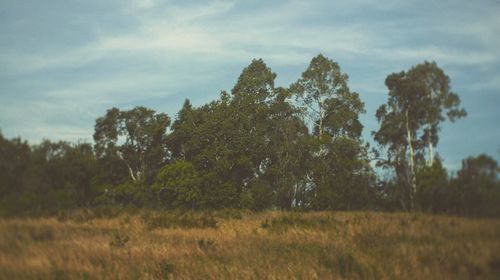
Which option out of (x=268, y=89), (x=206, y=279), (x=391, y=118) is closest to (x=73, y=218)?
(x=206, y=279)

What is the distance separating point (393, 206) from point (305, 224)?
6762mm

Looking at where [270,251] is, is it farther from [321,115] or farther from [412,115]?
[321,115]

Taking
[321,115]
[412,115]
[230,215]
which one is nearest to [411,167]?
[412,115]

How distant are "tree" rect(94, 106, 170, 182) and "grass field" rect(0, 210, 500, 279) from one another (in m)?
1.51

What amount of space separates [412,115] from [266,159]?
95.3 ft

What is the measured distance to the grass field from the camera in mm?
2801

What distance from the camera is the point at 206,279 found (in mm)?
5129

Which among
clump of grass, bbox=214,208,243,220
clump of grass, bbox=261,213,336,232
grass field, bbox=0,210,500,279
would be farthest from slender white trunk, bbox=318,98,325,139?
grass field, bbox=0,210,500,279

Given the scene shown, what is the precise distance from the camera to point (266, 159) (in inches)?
1266

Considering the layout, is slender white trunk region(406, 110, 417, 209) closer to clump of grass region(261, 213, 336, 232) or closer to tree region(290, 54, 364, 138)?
clump of grass region(261, 213, 336, 232)

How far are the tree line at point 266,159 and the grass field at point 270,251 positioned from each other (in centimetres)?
21

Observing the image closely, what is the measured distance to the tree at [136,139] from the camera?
7.00 metres

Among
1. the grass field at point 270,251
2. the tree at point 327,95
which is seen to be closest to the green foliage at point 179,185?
the tree at point 327,95

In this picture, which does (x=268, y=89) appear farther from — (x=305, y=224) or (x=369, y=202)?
(x=369, y=202)
